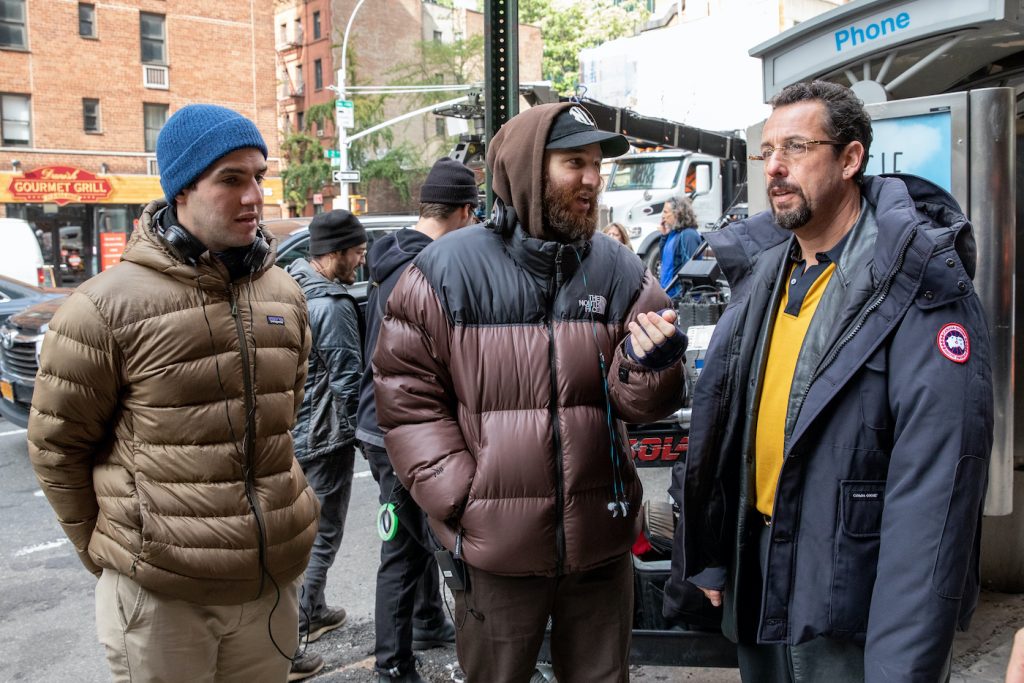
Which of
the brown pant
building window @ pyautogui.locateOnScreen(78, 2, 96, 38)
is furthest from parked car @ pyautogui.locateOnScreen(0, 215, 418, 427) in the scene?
building window @ pyautogui.locateOnScreen(78, 2, 96, 38)

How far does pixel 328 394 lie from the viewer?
4559 millimetres

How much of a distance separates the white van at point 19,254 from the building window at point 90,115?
21.5 m

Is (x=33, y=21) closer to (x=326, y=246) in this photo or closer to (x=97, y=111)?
(x=97, y=111)

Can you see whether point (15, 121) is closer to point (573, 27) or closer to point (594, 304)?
point (573, 27)

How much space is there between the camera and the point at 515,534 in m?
2.55

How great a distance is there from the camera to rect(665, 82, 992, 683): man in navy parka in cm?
215

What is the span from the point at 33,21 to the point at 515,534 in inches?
1475

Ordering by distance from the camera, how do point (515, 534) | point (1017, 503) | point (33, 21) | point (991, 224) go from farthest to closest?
point (33, 21) → point (1017, 503) → point (991, 224) → point (515, 534)

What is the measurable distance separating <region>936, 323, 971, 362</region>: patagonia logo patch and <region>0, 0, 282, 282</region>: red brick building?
3106 cm

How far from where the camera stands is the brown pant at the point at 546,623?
104 inches

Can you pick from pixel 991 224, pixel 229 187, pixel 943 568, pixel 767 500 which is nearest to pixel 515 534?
pixel 767 500

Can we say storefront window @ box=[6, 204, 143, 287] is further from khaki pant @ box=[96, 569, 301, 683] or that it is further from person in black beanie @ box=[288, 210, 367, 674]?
khaki pant @ box=[96, 569, 301, 683]

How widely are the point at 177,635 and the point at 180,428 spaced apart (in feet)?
1.86

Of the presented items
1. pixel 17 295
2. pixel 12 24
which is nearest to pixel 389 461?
pixel 17 295
